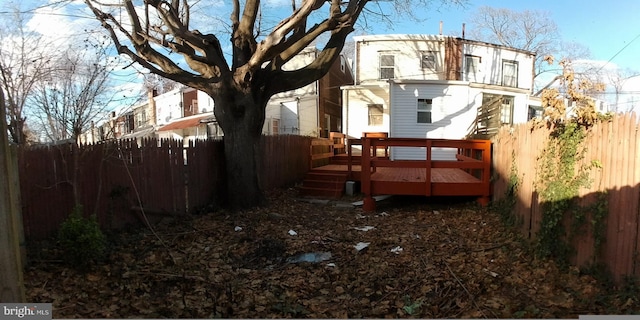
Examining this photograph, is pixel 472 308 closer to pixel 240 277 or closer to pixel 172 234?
pixel 240 277

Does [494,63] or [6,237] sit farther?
[494,63]

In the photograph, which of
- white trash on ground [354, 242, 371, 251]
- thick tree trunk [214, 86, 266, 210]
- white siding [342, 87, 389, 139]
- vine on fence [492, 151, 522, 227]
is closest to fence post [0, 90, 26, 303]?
white trash on ground [354, 242, 371, 251]

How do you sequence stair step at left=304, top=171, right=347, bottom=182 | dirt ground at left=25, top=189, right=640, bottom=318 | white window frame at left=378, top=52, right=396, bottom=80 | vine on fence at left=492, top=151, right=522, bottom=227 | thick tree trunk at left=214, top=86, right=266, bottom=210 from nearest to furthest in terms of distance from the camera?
dirt ground at left=25, top=189, right=640, bottom=318 → vine on fence at left=492, top=151, right=522, bottom=227 → thick tree trunk at left=214, top=86, right=266, bottom=210 → stair step at left=304, top=171, right=347, bottom=182 → white window frame at left=378, top=52, right=396, bottom=80

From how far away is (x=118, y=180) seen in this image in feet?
19.3

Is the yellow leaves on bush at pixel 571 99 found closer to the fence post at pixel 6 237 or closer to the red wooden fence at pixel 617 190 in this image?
the red wooden fence at pixel 617 190

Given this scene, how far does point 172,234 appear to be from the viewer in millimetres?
5902

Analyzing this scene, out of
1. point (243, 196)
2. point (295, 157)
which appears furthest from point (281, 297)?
point (295, 157)

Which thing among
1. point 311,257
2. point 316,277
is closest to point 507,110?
point 311,257

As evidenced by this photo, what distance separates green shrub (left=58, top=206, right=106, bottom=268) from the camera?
13.3ft

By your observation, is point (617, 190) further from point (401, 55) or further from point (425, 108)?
point (401, 55)

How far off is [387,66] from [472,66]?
4.32 meters

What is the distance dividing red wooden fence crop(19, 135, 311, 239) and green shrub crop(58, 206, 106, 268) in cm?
97

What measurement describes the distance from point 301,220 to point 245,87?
3.01 metres

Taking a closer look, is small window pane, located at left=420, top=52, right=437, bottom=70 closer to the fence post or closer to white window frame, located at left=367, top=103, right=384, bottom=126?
white window frame, located at left=367, top=103, right=384, bottom=126
